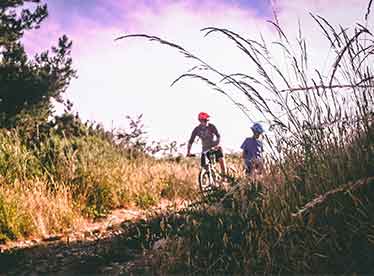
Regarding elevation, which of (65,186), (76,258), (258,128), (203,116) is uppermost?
(203,116)

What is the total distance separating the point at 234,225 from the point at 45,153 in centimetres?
681

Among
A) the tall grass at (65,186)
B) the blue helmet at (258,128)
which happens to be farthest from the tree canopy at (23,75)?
the blue helmet at (258,128)

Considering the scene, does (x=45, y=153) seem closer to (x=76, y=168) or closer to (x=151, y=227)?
(x=76, y=168)

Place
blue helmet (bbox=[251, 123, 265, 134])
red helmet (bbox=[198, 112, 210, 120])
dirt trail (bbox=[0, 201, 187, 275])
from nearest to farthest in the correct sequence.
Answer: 1. blue helmet (bbox=[251, 123, 265, 134])
2. dirt trail (bbox=[0, 201, 187, 275])
3. red helmet (bbox=[198, 112, 210, 120])

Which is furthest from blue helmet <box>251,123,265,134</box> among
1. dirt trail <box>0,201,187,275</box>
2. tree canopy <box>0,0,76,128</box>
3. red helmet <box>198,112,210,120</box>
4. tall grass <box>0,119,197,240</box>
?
tree canopy <box>0,0,76,128</box>

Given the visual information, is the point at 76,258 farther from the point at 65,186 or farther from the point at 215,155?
the point at 215,155

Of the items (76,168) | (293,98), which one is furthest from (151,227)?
(76,168)

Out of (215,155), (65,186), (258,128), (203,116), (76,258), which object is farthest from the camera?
(215,155)

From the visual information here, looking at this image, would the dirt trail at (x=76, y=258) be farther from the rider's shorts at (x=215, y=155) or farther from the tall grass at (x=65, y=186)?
the rider's shorts at (x=215, y=155)

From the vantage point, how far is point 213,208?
3869 millimetres

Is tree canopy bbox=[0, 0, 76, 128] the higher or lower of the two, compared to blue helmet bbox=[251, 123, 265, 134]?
higher

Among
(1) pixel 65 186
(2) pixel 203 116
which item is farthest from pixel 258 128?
(2) pixel 203 116

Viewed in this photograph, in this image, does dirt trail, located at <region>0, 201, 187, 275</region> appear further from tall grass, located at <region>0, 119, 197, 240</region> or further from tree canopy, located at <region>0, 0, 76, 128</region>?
tree canopy, located at <region>0, 0, 76, 128</region>

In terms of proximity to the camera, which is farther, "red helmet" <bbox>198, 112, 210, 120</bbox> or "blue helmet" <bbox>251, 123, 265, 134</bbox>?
"red helmet" <bbox>198, 112, 210, 120</bbox>
